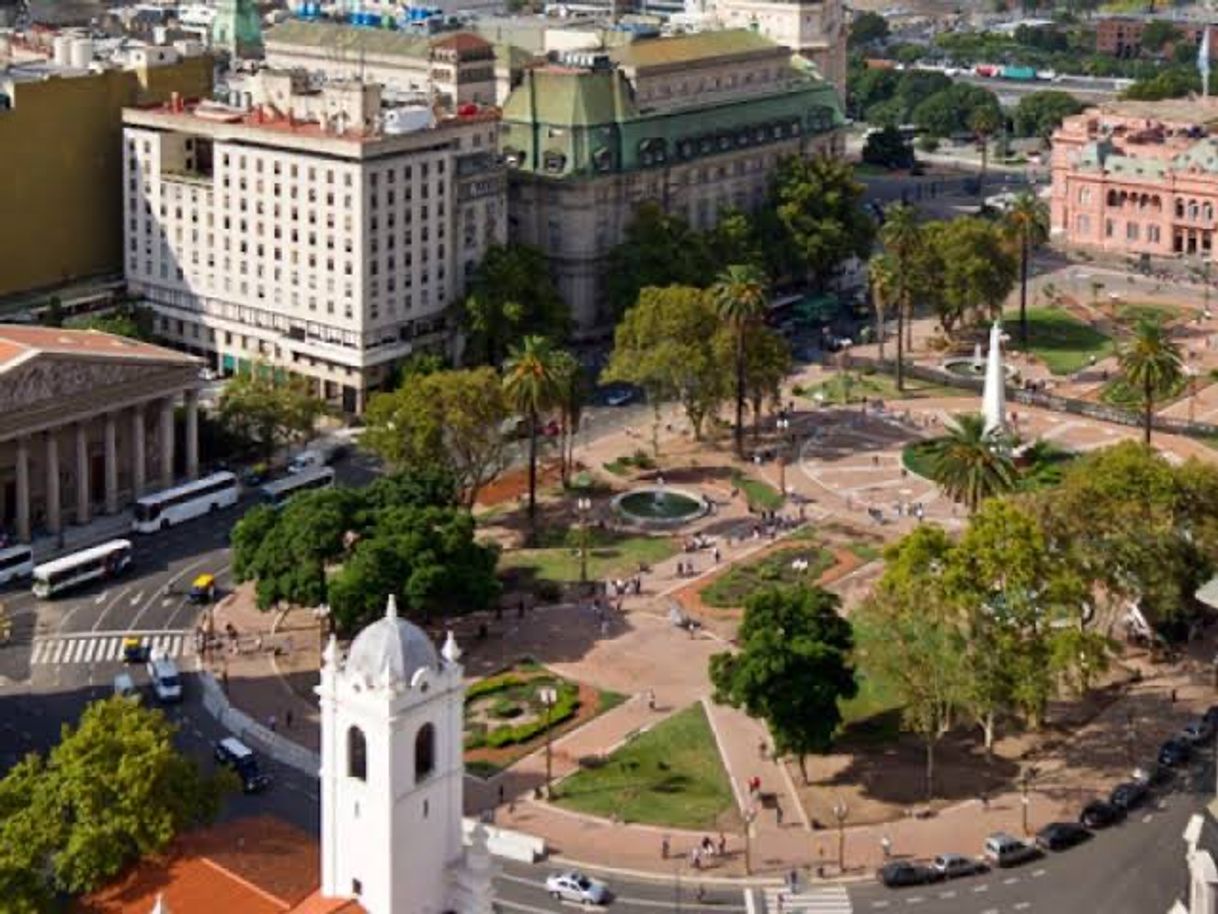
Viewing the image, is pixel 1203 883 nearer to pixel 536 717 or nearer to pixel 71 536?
pixel 536 717

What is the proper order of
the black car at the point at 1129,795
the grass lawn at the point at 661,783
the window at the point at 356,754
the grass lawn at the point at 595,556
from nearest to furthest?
the window at the point at 356,754, the grass lawn at the point at 661,783, the black car at the point at 1129,795, the grass lawn at the point at 595,556

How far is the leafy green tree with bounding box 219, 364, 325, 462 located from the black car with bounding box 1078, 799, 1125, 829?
284ft

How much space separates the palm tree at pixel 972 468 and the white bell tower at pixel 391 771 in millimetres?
70093

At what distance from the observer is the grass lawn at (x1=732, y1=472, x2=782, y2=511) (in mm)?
179250

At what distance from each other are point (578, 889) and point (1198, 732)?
4377 centimetres

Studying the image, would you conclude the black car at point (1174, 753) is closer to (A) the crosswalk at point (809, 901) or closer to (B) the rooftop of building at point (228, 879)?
(A) the crosswalk at point (809, 901)

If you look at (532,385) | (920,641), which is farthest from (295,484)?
(920,641)

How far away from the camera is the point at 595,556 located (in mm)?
167125

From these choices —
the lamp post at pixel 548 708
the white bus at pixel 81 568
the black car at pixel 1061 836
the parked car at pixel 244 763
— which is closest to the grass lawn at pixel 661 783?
the lamp post at pixel 548 708

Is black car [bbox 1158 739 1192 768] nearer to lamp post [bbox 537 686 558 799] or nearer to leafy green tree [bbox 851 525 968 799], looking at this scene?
leafy green tree [bbox 851 525 968 799]

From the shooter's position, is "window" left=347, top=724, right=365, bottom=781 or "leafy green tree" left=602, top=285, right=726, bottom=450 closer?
"window" left=347, top=724, right=365, bottom=781

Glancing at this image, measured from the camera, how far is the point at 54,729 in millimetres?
134125

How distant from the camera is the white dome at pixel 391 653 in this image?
A: 284 feet

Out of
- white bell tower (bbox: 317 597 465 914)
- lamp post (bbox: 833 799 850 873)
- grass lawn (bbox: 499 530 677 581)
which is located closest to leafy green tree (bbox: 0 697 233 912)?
white bell tower (bbox: 317 597 465 914)
